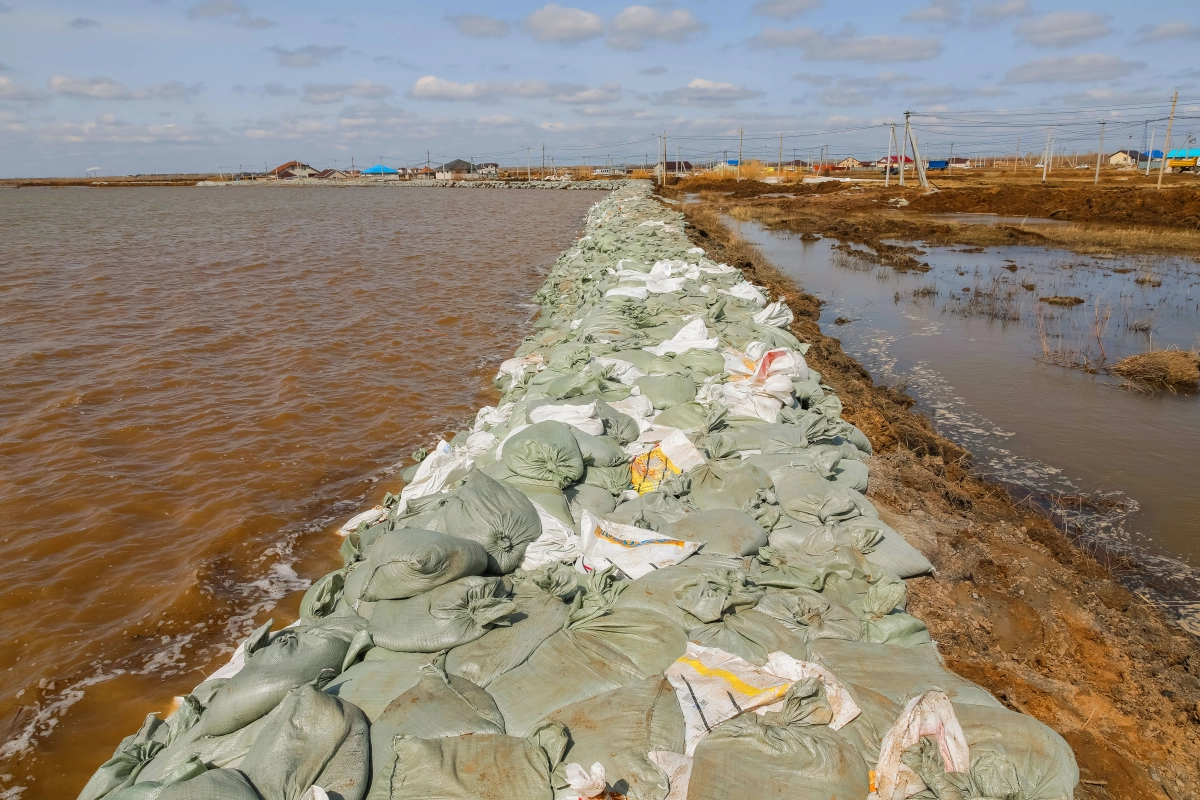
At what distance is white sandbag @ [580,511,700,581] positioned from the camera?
271 cm

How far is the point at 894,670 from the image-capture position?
2.16m

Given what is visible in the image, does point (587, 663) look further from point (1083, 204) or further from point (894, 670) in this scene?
point (1083, 204)

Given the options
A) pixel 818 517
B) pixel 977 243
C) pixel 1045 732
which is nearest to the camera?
pixel 1045 732

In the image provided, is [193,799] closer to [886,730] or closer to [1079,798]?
[886,730]

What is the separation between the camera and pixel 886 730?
1902 mm

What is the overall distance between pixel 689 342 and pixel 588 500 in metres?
2.41

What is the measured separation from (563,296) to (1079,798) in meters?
9.37

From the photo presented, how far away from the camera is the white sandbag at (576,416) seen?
3766mm

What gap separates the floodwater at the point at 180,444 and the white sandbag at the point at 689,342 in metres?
2.34

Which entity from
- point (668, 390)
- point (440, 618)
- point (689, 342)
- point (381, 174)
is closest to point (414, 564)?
point (440, 618)

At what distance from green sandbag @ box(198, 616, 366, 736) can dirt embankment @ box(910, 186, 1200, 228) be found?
23.7m

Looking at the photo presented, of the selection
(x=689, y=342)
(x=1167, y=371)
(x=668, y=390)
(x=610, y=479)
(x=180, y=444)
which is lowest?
(x=180, y=444)

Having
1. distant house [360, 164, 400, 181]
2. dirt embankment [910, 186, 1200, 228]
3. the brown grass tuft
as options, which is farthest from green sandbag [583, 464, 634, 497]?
distant house [360, 164, 400, 181]

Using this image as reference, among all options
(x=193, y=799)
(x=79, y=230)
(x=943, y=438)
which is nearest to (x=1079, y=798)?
(x=193, y=799)
